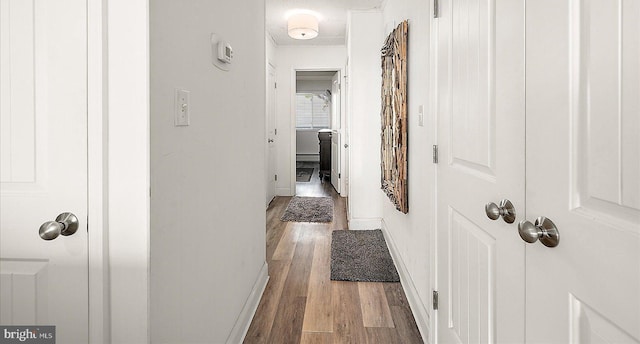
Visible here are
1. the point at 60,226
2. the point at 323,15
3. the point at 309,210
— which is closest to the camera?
the point at 60,226

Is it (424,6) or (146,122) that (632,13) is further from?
(424,6)

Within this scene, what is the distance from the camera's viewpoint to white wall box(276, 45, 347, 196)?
614 cm

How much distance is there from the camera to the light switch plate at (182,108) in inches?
47.6

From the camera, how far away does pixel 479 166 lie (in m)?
1.24

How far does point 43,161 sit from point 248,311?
1.43 meters

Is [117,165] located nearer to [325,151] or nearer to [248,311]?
[248,311]

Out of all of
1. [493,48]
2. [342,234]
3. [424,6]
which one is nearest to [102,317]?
[493,48]

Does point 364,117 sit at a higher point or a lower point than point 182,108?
higher

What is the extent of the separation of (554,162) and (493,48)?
0.44 metres

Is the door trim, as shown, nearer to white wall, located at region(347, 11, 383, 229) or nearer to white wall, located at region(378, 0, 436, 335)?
white wall, located at region(378, 0, 436, 335)

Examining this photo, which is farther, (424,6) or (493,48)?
(424,6)

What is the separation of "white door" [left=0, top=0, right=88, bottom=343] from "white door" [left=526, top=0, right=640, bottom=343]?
44.4 inches

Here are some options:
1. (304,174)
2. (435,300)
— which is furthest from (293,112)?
(435,300)

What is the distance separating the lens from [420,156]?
2.23 metres
